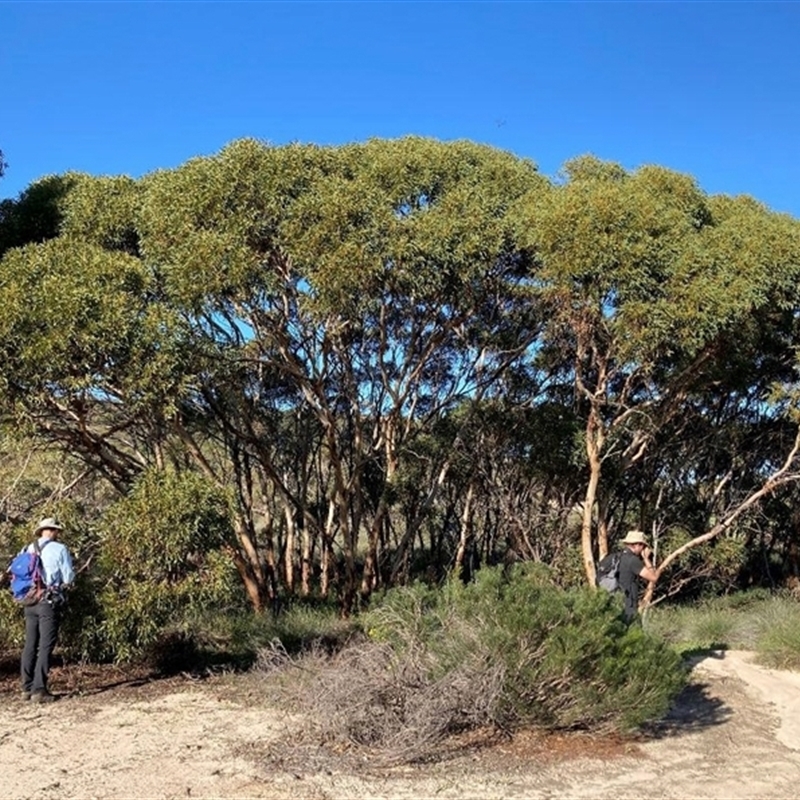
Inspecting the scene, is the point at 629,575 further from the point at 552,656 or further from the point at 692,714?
the point at 552,656

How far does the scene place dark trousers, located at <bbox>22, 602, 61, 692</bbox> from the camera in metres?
8.33

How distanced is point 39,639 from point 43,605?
334 mm

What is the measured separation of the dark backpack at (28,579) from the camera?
8.30 meters

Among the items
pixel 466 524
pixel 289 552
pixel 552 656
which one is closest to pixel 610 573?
pixel 552 656

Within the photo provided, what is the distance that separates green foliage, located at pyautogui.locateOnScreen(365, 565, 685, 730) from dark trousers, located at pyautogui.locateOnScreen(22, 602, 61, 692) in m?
3.10

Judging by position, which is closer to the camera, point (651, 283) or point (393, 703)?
point (393, 703)

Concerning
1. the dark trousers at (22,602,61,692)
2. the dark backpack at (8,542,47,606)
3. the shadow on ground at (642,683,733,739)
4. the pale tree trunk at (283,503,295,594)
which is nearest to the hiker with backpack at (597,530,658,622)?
the shadow on ground at (642,683,733,739)

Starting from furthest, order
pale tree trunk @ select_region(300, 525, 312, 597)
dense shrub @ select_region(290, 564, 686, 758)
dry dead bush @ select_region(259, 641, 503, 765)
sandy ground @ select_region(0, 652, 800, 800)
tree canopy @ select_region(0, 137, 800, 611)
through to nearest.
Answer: pale tree trunk @ select_region(300, 525, 312, 597) < tree canopy @ select_region(0, 137, 800, 611) < dense shrub @ select_region(290, 564, 686, 758) < dry dead bush @ select_region(259, 641, 503, 765) < sandy ground @ select_region(0, 652, 800, 800)

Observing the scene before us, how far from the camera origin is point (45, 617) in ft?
27.3

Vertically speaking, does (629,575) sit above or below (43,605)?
above

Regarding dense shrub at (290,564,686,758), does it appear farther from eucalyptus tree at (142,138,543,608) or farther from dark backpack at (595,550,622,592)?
eucalyptus tree at (142,138,543,608)

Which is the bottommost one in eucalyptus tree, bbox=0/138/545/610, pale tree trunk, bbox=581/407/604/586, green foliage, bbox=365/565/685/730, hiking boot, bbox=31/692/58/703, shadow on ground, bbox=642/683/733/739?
shadow on ground, bbox=642/683/733/739

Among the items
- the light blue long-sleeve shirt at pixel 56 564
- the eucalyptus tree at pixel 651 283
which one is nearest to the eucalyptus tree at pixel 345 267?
the eucalyptus tree at pixel 651 283

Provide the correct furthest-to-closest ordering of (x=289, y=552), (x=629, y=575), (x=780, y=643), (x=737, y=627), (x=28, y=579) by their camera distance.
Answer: (x=289, y=552) → (x=737, y=627) → (x=780, y=643) → (x=629, y=575) → (x=28, y=579)
